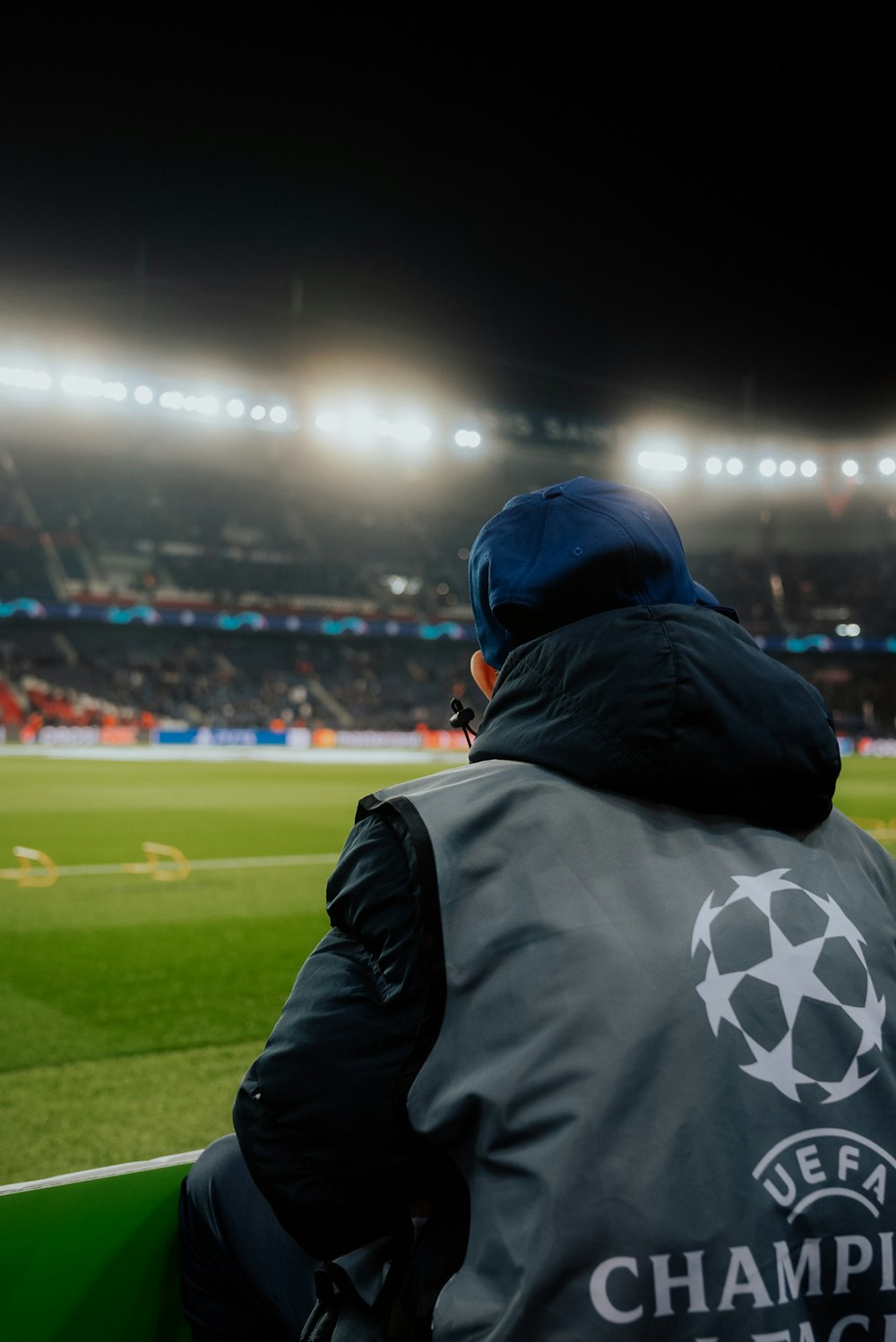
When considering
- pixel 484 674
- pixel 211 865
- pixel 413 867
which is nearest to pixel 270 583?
pixel 211 865

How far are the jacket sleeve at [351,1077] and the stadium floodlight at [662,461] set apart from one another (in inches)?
1613

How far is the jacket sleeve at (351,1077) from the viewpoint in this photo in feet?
3.64

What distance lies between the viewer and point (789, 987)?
1.12 m

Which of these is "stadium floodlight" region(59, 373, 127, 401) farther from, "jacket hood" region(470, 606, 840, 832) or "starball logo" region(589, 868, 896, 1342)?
"starball logo" region(589, 868, 896, 1342)

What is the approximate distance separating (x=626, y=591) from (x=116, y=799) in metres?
15.1

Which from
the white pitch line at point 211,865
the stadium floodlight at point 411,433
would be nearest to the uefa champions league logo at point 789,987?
the white pitch line at point 211,865

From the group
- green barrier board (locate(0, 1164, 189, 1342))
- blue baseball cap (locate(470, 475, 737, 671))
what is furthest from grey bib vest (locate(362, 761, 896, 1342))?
green barrier board (locate(0, 1164, 189, 1342))

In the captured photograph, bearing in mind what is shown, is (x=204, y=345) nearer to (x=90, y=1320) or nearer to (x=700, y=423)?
(x=700, y=423)

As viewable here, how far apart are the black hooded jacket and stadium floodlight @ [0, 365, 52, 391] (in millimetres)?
35433

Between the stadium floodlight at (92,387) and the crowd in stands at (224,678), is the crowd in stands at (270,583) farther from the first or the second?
the stadium floodlight at (92,387)

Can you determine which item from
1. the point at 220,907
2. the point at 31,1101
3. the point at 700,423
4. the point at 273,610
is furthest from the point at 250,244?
the point at 31,1101

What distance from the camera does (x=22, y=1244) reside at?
169 cm

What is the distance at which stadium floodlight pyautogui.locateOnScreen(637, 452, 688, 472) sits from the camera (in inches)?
1578

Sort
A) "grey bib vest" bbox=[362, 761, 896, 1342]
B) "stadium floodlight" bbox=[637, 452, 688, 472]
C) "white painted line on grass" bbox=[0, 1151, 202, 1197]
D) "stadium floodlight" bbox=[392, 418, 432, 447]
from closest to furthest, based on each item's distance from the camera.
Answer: "grey bib vest" bbox=[362, 761, 896, 1342], "white painted line on grass" bbox=[0, 1151, 202, 1197], "stadium floodlight" bbox=[392, 418, 432, 447], "stadium floodlight" bbox=[637, 452, 688, 472]
